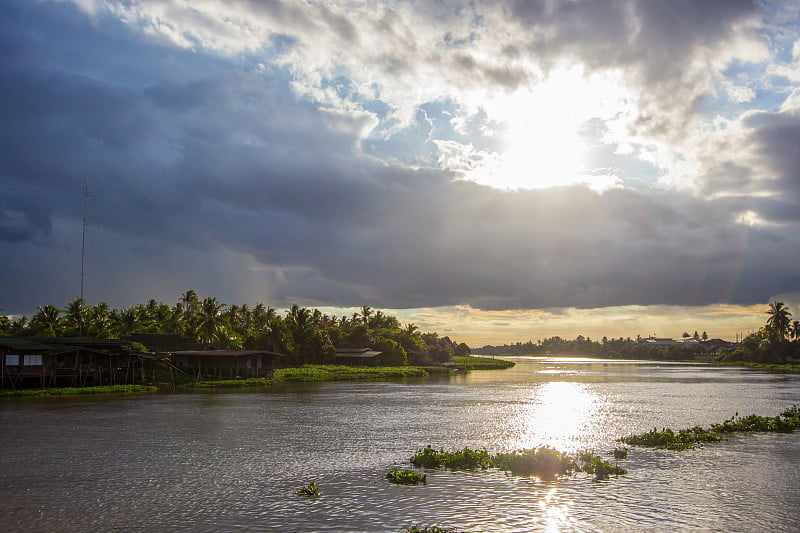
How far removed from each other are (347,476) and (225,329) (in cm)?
8504

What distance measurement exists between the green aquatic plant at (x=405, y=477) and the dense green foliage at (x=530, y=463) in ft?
7.58

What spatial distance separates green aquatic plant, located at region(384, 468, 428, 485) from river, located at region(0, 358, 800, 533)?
643 mm

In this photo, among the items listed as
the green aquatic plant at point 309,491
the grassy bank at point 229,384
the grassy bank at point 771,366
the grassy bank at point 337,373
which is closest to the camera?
the green aquatic plant at point 309,491

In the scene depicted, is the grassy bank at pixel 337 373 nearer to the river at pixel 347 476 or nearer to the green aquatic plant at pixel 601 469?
the river at pixel 347 476

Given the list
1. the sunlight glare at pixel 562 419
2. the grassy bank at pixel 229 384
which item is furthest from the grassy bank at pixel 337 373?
the sunlight glare at pixel 562 419

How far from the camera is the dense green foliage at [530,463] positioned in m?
23.5

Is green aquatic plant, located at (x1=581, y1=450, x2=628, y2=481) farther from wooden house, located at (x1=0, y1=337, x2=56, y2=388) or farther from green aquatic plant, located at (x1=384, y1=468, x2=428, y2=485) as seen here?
wooden house, located at (x1=0, y1=337, x2=56, y2=388)

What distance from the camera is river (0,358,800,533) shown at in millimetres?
17703

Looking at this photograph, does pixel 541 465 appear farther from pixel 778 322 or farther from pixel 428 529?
pixel 778 322

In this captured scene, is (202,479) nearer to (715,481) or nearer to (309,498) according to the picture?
(309,498)

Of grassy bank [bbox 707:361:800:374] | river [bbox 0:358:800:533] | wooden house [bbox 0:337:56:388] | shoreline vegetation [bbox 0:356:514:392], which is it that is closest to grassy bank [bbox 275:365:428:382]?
shoreline vegetation [bbox 0:356:514:392]

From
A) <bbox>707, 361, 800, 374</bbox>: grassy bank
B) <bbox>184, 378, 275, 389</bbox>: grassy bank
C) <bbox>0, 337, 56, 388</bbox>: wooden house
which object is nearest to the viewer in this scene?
<bbox>0, 337, 56, 388</bbox>: wooden house

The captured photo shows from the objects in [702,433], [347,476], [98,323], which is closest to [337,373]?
[98,323]

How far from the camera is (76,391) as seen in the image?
57.5 meters
